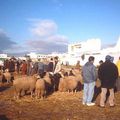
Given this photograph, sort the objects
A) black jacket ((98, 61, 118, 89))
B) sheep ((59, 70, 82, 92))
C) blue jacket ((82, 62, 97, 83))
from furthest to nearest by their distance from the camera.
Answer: sheep ((59, 70, 82, 92)), blue jacket ((82, 62, 97, 83)), black jacket ((98, 61, 118, 89))

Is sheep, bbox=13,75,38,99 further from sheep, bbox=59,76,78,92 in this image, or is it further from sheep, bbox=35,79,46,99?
sheep, bbox=59,76,78,92

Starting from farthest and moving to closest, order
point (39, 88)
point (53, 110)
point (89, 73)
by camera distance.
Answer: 1. point (39, 88)
2. point (89, 73)
3. point (53, 110)

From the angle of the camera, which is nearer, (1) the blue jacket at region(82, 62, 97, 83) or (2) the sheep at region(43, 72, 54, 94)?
(1) the blue jacket at region(82, 62, 97, 83)

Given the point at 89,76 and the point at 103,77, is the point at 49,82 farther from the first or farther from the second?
the point at 103,77

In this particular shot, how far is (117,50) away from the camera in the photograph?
201 ft

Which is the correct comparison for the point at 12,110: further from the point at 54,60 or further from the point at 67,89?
the point at 54,60

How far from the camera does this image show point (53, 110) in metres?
12.5

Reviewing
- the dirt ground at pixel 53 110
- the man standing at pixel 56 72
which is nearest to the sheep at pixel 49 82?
the man standing at pixel 56 72

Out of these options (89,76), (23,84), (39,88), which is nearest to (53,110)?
(89,76)

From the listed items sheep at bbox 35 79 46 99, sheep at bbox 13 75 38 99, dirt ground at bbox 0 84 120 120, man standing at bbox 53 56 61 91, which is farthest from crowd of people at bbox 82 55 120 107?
man standing at bbox 53 56 61 91

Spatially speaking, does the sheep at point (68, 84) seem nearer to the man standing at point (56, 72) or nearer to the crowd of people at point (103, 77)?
the man standing at point (56, 72)

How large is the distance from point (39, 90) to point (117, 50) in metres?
47.4

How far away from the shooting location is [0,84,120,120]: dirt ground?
1133 centimetres

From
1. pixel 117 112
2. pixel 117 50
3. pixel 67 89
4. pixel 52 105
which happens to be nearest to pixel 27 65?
pixel 67 89
